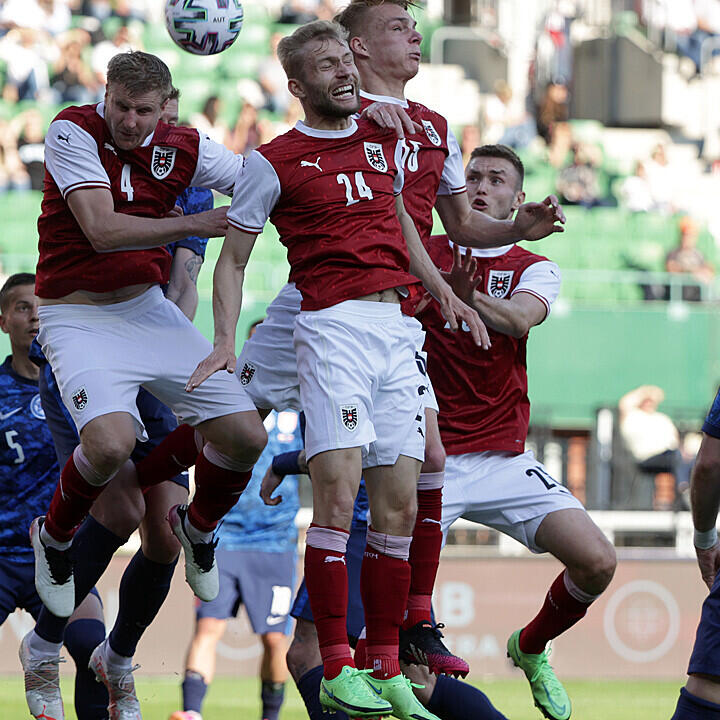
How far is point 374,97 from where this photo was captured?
21.1 ft

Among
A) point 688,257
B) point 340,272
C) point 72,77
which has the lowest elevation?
point 688,257

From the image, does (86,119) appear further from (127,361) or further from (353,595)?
(353,595)

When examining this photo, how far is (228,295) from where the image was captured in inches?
228

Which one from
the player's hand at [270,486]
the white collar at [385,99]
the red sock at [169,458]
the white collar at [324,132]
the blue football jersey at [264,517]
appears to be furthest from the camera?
the blue football jersey at [264,517]

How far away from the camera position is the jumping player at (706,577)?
15.5 ft

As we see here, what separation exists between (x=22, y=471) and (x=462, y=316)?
2862 millimetres

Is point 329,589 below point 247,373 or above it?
below

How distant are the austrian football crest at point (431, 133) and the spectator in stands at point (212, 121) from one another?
12.0 metres

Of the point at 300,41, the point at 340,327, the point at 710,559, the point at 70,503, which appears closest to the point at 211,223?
the point at 340,327

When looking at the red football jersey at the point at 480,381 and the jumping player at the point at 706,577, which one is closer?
the jumping player at the point at 706,577

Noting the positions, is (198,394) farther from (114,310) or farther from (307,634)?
(307,634)

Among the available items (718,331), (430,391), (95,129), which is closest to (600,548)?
(430,391)

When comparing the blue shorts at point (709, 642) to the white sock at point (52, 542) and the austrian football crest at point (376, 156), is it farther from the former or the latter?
the white sock at point (52, 542)

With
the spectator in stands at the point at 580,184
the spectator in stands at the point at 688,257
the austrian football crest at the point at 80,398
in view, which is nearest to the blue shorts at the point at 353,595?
the austrian football crest at the point at 80,398
